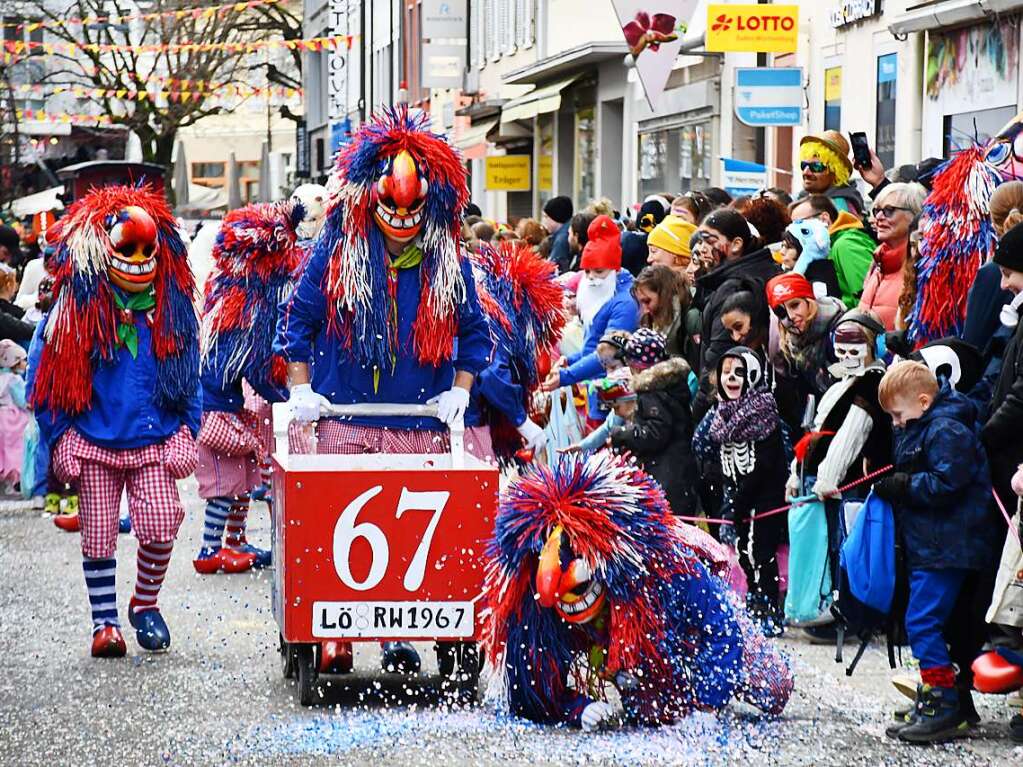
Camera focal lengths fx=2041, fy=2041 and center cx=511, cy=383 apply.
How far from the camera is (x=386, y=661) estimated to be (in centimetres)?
766

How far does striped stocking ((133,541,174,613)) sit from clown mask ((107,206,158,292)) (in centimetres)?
106

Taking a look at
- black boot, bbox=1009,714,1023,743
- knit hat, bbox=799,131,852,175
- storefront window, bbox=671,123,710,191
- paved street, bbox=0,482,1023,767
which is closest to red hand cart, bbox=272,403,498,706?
paved street, bbox=0,482,1023,767

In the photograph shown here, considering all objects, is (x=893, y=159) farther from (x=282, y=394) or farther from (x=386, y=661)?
(x=386, y=661)

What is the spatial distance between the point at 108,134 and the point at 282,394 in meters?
47.5

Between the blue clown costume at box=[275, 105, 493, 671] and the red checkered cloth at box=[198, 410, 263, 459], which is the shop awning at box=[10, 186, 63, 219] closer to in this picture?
the red checkered cloth at box=[198, 410, 263, 459]

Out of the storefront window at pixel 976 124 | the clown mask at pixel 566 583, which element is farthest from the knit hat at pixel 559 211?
the clown mask at pixel 566 583

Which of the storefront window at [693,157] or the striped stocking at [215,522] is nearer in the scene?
the striped stocking at [215,522]

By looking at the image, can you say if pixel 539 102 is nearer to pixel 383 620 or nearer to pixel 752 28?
pixel 752 28

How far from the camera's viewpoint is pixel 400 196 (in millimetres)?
7449

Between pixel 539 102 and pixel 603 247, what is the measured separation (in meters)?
19.9

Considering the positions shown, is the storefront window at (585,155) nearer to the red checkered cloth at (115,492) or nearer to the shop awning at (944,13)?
the shop awning at (944,13)

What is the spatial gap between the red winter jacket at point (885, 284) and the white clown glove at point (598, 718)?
3.13 meters

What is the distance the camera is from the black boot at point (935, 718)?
21.6 ft

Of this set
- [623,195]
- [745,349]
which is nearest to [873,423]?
[745,349]
